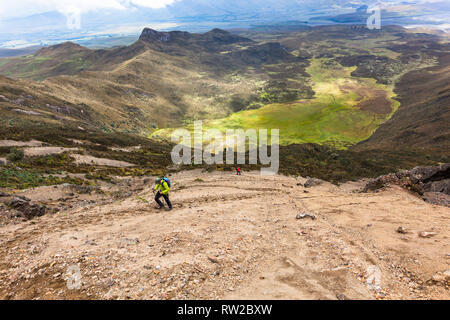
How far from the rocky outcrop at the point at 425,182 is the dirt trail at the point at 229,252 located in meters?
3.51

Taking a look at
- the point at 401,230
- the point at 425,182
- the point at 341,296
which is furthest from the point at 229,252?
the point at 425,182

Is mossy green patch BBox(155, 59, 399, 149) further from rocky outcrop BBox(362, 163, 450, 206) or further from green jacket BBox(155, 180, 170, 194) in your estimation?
green jacket BBox(155, 180, 170, 194)

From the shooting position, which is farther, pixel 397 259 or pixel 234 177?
pixel 234 177

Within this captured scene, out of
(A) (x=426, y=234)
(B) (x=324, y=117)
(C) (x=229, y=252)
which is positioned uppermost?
(B) (x=324, y=117)

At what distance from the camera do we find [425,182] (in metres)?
17.7

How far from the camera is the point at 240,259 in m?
7.67

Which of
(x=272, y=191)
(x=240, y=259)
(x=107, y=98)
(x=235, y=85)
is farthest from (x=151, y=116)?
(x=240, y=259)

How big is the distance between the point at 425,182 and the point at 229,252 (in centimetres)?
1804

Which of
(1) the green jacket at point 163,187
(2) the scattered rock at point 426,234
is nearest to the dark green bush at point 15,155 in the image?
(1) the green jacket at point 163,187

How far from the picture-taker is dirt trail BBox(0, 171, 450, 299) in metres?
6.18

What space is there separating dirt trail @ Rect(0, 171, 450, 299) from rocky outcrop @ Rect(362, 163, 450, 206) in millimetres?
3509

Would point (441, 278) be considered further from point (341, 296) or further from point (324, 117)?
point (324, 117)
